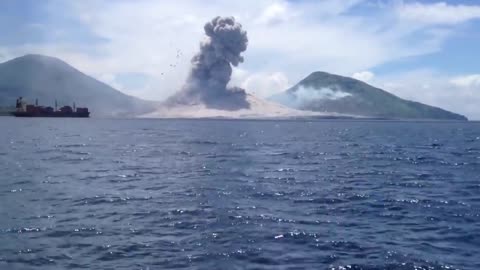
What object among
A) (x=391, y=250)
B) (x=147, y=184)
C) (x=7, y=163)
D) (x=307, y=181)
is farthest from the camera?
(x=7, y=163)

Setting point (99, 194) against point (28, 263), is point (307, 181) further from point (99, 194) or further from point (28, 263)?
point (28, 263)

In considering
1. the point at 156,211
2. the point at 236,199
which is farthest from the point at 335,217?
the point at 156,211

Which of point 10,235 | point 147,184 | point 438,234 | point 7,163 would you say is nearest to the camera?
point 10,235

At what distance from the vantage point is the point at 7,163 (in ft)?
172

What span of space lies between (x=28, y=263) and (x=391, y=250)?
48.5ft

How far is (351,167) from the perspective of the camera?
54.7 m

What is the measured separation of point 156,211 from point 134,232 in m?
4.95

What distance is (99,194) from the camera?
113ft

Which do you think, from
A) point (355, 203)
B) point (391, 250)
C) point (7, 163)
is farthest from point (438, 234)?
point (7, 163)

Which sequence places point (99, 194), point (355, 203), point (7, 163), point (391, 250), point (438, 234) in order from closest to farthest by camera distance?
point (391, 250) → point (438, 234) → point (355, 203) → point (99, 194) → point (7, 163)

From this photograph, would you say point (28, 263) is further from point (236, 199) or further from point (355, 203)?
point (355, 203)

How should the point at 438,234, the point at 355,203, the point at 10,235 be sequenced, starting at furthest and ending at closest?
1. the point at 355,203
2. the point at 438,234
3. the point at 10,235

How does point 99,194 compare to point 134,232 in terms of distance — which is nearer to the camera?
point 134,232

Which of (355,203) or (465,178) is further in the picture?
(465,178)
